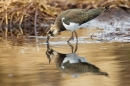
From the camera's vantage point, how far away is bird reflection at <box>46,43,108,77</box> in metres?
7.54

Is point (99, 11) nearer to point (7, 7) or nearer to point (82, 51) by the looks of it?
point (82, 51)

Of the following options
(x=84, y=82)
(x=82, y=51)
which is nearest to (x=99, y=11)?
(x=82, y=51)

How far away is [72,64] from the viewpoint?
8.12m

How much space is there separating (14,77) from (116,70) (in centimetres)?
157

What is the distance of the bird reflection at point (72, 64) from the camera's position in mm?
7539

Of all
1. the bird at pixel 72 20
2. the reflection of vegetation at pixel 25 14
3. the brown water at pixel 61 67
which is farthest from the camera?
the reflection of vegetation at pixel 25 14

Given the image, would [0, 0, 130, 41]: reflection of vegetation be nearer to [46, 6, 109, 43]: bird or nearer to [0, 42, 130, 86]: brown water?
[46, 6, 109, 43]: bird

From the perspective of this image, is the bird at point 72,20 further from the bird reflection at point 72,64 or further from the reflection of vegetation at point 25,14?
the reflection of vegetation at point 25,14

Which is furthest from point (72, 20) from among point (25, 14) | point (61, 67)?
point (25, 14)

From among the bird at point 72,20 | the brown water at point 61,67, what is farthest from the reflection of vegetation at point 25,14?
the brown water at point 61,67

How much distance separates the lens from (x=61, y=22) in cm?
1098

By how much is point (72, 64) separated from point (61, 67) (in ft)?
0.76

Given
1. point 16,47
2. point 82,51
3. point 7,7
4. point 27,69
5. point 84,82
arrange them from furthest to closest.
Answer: point 7,7, point 16,47, point 82,51, point 27,69, point 84,82

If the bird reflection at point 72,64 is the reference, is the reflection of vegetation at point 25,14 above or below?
above
